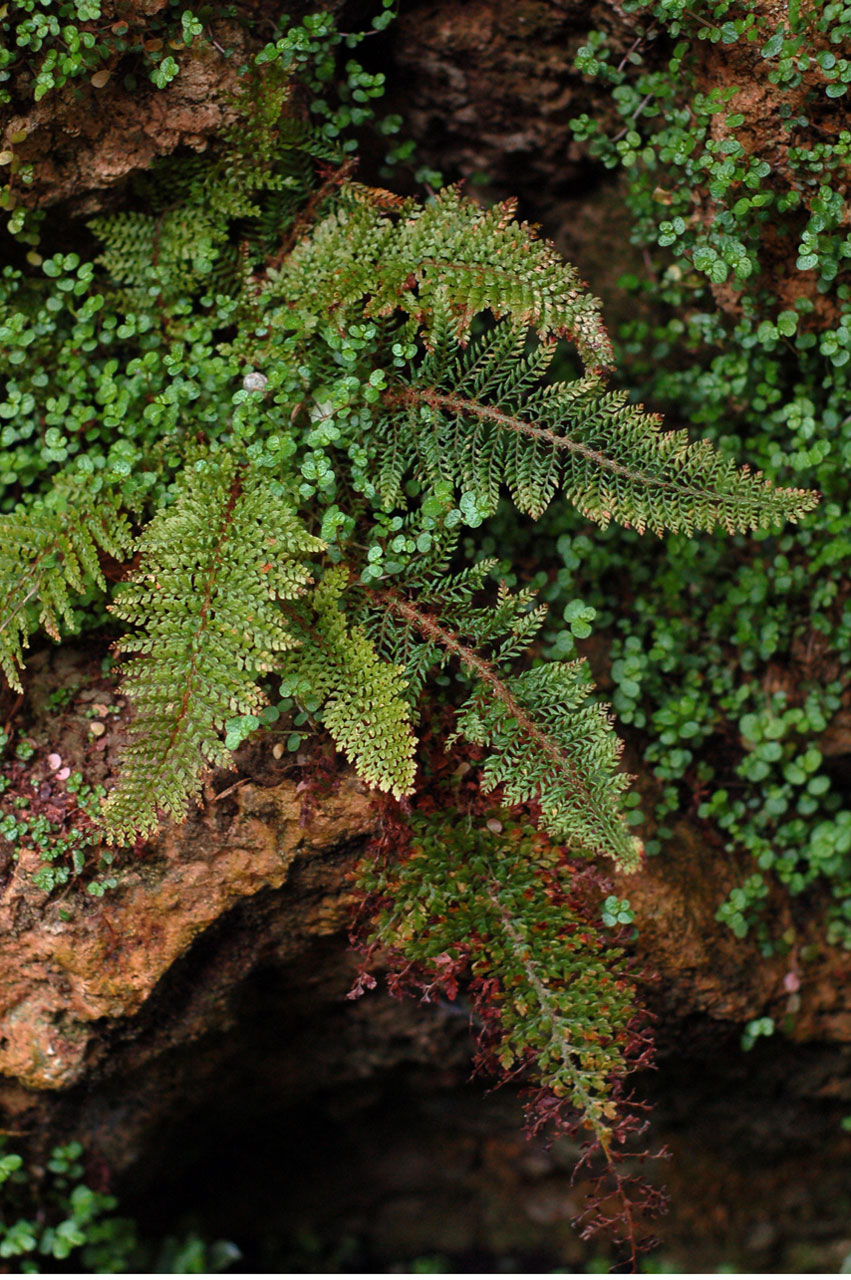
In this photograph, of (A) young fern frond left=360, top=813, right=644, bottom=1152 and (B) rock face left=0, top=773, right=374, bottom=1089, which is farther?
(B) rock face left=0, top=773, right=374, bottom=1089

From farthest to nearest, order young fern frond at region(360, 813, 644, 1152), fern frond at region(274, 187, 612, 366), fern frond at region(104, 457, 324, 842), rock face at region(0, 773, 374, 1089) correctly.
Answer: rock face at region(0, 773, 374, 1089) < young fern frond at region(360, 813, 644, 1152) < fern frond at region(274, 187, 612, 366) < fern frond at region(104, 457, 324, 842)

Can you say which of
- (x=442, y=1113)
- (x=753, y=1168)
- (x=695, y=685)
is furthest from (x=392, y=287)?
(x=753, y=1168)

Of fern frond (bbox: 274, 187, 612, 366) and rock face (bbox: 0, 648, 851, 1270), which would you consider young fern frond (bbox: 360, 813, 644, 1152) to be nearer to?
rock face (bbox: 0, 648, 851, 1270)

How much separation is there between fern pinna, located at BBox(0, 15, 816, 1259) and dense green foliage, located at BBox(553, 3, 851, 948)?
1.96 feet

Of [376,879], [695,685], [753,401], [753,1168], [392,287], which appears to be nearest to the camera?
[392,287]

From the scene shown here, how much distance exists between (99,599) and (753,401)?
2.42 metres

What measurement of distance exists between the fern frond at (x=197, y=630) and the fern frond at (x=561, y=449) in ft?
1.74

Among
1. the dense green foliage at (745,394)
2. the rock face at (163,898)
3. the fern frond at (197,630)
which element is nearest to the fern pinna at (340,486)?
the fern frond at (197,630)

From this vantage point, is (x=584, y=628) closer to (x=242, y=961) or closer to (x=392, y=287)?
(x=392, y=287)

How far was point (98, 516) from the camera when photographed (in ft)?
9.57

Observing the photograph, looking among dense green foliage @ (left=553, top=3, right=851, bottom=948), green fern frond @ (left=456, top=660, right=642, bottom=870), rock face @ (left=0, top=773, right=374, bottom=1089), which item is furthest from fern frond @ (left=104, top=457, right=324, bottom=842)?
dense green foliage @ (left=553, top=3, right=851, bottom=948)

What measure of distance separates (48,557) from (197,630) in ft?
1.94

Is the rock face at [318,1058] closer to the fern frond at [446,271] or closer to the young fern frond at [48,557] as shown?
the young fern frond at [48,557]

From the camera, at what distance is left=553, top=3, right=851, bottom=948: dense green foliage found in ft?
9.37
